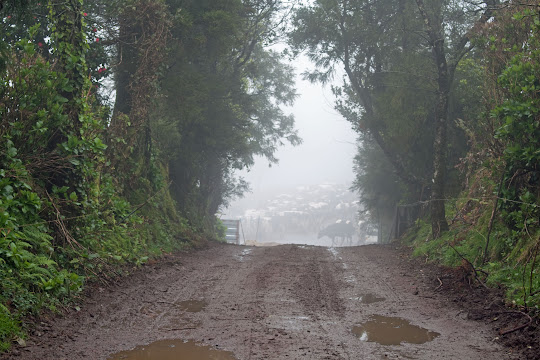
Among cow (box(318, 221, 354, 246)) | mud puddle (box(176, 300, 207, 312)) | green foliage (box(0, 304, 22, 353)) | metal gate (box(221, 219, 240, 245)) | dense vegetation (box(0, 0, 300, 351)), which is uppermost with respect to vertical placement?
dense vegetation (box(0, 0, 300, 351))

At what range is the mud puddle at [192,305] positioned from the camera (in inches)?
279

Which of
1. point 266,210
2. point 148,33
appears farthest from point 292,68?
point 266,210

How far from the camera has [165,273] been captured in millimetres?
9977

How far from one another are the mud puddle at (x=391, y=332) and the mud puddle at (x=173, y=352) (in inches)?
68.0

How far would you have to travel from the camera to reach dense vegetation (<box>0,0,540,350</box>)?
754 cm

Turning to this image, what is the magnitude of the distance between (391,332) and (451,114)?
13.2 metres

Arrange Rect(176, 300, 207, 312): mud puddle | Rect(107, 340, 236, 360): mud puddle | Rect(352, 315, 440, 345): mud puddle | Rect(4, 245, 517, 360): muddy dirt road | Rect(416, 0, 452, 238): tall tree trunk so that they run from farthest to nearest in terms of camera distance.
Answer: Rect(416, 0, 452, 238): tall tree trunk → Rect(176, 300, 207, 312): mud puddle → Rect(352, 315, 440, 345): mud puddle → Rect(4, 245, 517, 360): muddy dirt road → Rect(107, 340, 236, 360): mud puddle

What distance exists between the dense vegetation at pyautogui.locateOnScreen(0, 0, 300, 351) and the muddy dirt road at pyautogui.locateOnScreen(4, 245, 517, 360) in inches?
25.4

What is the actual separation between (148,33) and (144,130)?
2.65m

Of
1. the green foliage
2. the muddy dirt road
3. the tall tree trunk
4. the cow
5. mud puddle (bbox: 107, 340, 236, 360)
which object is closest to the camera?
the green foliage

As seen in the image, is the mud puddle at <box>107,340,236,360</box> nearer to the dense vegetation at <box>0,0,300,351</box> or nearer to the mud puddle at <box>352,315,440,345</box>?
the dense vegetation at <box>0,0,300,351</box>

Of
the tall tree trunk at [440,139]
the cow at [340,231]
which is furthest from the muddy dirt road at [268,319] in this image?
the cow at [340,231]

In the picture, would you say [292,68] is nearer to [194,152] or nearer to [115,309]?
[194,152]

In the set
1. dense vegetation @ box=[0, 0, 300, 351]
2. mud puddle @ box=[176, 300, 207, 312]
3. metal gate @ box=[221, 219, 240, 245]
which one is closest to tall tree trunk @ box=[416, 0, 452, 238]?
dense vegetation @ box=[0, 0, 300, 351]
